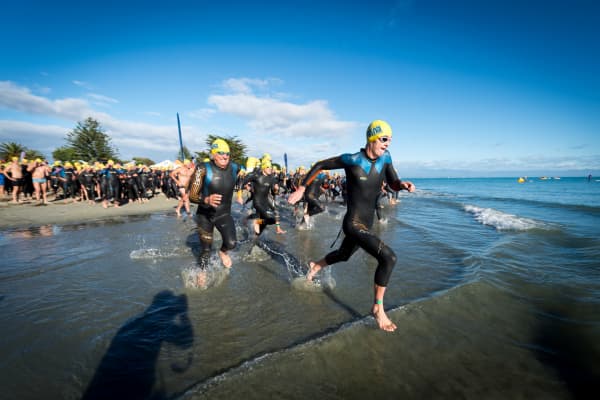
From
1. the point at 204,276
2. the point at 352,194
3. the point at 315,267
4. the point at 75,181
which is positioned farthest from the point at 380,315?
the point at 75,181

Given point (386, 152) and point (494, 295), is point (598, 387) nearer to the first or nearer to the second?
point (494, 295)

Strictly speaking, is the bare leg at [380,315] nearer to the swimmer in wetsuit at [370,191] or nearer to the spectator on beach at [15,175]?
the swimmer in wetsuit at [370,191]

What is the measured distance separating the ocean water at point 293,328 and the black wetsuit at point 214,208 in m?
0.67

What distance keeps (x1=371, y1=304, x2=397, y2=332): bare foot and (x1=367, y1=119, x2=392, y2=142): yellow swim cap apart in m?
2.06

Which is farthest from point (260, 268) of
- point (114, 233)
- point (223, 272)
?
point (114, 233)

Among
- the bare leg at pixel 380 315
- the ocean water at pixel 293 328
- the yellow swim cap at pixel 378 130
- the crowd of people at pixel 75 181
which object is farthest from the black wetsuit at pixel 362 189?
the crowd of people at pixel 75 181

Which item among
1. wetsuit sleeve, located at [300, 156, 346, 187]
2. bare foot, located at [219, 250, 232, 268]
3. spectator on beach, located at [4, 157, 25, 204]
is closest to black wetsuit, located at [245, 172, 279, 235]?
bare foot, located at [219, 250, 232, 268]

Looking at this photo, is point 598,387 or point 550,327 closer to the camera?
point 598,387

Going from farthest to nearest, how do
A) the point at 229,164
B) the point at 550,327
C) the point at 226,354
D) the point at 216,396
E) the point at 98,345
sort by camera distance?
the point at 229,164, the point at 550,327, the point at 98,345, the point at 226,354, the point at 216,396

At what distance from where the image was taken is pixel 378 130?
2883mm

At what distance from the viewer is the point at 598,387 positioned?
2098 millimetres

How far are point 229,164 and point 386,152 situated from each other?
2664 millimetres

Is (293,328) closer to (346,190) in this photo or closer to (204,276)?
(204,276)

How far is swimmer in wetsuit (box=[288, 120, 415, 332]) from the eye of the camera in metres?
2.82
